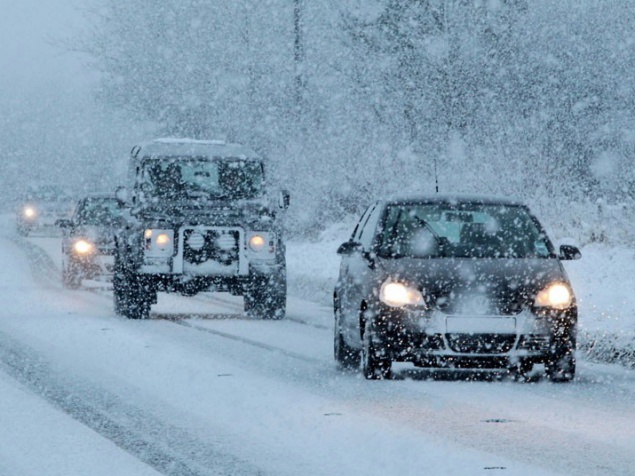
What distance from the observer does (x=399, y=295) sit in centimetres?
1198

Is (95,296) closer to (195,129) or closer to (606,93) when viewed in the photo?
(606,93)

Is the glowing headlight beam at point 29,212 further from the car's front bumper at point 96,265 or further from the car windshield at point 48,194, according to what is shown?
the car's front bumper at point 96,265

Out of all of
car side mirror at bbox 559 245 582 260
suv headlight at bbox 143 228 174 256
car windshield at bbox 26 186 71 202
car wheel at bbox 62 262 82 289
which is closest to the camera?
car side mirror at bbox 559 245 582 260

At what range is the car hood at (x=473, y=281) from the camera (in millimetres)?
11883

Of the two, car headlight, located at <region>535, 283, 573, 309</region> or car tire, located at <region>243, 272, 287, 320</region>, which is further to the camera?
car tire, located at <region>243, 272, 287, 320</region>

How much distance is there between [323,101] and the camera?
4156 cm

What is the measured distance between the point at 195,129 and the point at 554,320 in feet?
114

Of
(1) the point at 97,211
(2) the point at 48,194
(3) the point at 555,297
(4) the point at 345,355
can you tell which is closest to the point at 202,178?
(1) the point at 97,211

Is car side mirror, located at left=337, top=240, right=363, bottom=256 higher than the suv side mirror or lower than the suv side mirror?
lower

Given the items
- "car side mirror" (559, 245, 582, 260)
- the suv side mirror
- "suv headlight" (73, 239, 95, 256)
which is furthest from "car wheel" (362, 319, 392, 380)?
"suv headlight" (73, 239, 95, 256)

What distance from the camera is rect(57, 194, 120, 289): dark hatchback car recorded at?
952 inches

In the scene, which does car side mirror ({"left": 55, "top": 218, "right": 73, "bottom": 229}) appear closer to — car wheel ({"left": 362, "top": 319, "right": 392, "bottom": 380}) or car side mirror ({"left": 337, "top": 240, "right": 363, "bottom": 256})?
car side mirror ({"left": 337, "top": 240, "right": 363, "bottom": 256})

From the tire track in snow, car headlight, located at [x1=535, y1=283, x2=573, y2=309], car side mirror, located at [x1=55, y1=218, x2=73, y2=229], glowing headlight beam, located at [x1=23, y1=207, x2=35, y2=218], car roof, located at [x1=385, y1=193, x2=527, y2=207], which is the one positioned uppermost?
car roof, located at [x1=385, y1=193, x2=527, y2=207]

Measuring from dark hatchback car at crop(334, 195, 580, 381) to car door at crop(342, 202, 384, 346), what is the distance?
0.02 metres
